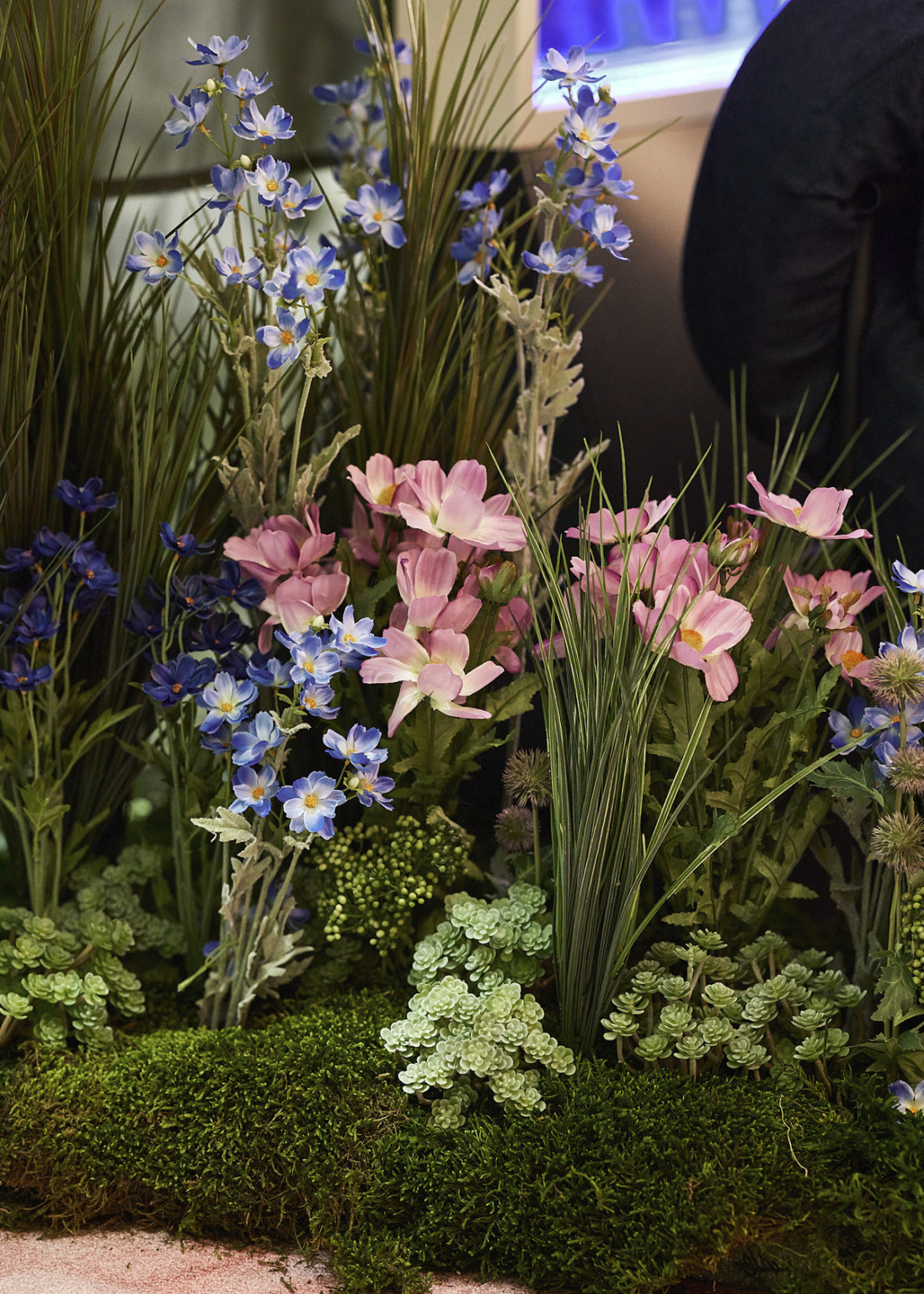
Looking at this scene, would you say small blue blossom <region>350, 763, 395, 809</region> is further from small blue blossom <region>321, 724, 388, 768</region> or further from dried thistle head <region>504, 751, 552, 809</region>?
dried thistle head <region>504, 751, 552, 809</region>

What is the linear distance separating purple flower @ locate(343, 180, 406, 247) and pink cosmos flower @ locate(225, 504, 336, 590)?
0.29 m

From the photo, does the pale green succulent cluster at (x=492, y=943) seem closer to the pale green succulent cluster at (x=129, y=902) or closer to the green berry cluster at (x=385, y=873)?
the green berry cluster at (x=385, y=873)

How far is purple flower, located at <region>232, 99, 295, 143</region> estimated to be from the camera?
0.90m

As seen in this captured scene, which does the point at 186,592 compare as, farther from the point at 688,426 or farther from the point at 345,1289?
the point at 688,426

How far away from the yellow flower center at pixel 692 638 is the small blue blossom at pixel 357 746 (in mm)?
261

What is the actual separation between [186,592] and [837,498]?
1.93 ft

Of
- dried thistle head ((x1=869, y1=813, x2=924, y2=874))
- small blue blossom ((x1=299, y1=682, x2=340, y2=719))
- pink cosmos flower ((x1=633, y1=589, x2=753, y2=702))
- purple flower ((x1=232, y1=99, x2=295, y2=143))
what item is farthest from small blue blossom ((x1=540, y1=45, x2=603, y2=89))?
dried thistle head ((x1=869, y1=813, x2=924, y2=874))

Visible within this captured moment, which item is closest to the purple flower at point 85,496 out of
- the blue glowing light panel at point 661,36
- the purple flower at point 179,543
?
the purple flower at point 179,543

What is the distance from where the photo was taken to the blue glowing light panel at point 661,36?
1332 millimetres

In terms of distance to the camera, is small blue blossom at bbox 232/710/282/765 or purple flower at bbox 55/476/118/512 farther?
purple flower at bbox 55/476/118/512

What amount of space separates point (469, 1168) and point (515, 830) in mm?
297

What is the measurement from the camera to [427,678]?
2.79 ft

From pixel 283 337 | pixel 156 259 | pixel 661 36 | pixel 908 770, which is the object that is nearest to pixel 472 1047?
pixel 908 770

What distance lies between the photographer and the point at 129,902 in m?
1.03
